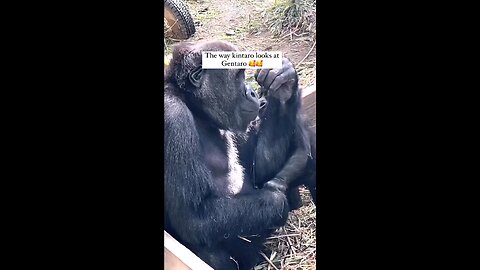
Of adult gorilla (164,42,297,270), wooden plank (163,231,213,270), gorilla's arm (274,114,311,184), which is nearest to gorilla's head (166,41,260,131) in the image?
adult gorilla (164,42,297,270)

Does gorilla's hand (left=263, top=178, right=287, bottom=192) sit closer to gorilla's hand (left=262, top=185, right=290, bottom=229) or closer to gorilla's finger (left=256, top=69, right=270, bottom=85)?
gorilla's hand (left=262, top=185, right=290, bottom=229)

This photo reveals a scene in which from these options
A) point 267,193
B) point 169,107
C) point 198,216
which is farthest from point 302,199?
point 169,107

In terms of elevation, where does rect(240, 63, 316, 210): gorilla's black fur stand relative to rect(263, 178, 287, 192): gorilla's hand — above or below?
above

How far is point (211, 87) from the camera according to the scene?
3896mm

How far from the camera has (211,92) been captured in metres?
3.90

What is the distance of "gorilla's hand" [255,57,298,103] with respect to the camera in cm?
392

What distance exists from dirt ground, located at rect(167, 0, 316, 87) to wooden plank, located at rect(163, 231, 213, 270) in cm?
101

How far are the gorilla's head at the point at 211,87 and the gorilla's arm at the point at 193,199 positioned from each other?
0.10 metres

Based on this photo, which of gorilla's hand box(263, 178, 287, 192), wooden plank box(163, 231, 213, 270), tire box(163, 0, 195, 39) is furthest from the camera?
gorilla's hand box(263, 178, 287, 192)

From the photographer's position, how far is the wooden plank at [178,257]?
12.2 ft

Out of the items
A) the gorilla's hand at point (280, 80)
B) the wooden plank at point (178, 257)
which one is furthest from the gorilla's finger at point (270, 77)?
the wooden plank at point (178, 257)

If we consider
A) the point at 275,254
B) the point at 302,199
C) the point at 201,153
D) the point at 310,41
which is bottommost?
the point at 275,254
